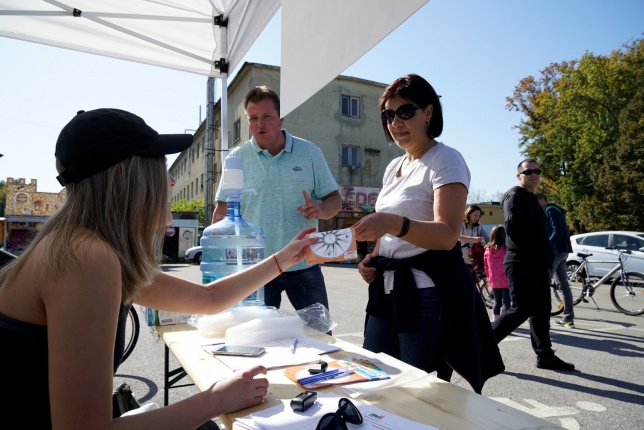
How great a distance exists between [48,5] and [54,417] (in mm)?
4069

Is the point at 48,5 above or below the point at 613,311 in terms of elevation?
above

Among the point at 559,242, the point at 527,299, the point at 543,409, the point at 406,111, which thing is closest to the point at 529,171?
the point at 527,299

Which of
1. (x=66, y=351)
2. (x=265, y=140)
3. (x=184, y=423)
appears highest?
(x=265, y=140)

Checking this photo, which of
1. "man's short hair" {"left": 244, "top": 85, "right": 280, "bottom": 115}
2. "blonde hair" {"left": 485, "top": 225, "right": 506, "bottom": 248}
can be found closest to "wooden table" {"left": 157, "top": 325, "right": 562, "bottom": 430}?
"man's short hair" {"left": 244, "top": 85, "right": 280, "bottom": 115}

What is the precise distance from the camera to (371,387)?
1180 mm

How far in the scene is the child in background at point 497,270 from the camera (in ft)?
Answer: 20.0

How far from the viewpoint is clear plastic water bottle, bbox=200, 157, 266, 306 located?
220cm

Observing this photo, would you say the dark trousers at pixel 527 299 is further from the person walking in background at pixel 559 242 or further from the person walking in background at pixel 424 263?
the person walking in background at pixel 424 263

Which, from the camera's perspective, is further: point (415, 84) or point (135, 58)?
point (135, 58)

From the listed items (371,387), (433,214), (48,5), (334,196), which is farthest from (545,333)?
(48,5)

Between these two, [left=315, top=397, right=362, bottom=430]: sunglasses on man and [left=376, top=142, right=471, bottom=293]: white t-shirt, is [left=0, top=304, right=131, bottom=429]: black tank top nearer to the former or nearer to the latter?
[left=315, top=397, right=362, bottom=430]: sunglasses on man

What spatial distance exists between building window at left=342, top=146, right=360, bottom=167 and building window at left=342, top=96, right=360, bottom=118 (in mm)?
1861

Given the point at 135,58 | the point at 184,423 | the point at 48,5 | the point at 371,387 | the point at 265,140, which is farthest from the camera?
the point at 135,58

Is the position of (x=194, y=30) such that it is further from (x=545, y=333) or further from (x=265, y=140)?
(x=545, y=333)
